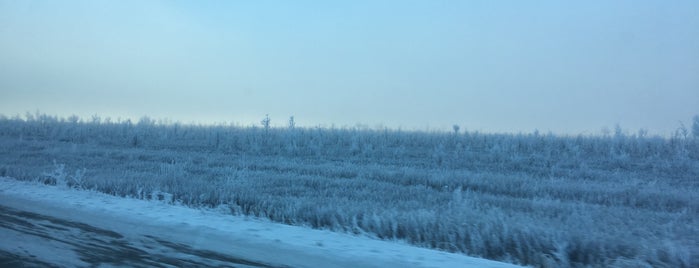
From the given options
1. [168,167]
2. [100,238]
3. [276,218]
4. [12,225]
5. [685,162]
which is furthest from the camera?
[685,162]

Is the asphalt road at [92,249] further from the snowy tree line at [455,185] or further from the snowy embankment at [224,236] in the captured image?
the snowy tree line at [455,185]

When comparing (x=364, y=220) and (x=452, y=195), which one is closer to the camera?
(x=364, y=220)

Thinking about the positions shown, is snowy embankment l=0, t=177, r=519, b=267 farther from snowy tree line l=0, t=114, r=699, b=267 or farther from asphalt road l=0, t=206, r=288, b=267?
snowy tree line l=0, t=114, r=699, b=267

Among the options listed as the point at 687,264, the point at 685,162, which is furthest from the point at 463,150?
the point at 687,264

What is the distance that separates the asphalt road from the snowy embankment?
8 centimetres

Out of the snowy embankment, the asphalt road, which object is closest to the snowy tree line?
the snowy embankment

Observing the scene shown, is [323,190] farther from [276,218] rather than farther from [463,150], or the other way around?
[463,150]

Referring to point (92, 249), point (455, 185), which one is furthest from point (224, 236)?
point (455, 185)

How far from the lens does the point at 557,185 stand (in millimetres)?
13281

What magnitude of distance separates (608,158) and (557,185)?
8.74 metres

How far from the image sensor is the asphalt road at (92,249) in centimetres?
560

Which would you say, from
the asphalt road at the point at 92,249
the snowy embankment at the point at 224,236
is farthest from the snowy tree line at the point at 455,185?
the asphalt road at the point at 92,249

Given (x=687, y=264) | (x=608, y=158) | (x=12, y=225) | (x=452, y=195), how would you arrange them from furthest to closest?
(x=608, y=158) < (x=452, y=195) < (x=12, y=225) < (x=687, y=264)

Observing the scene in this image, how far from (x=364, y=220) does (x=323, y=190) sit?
404cm
